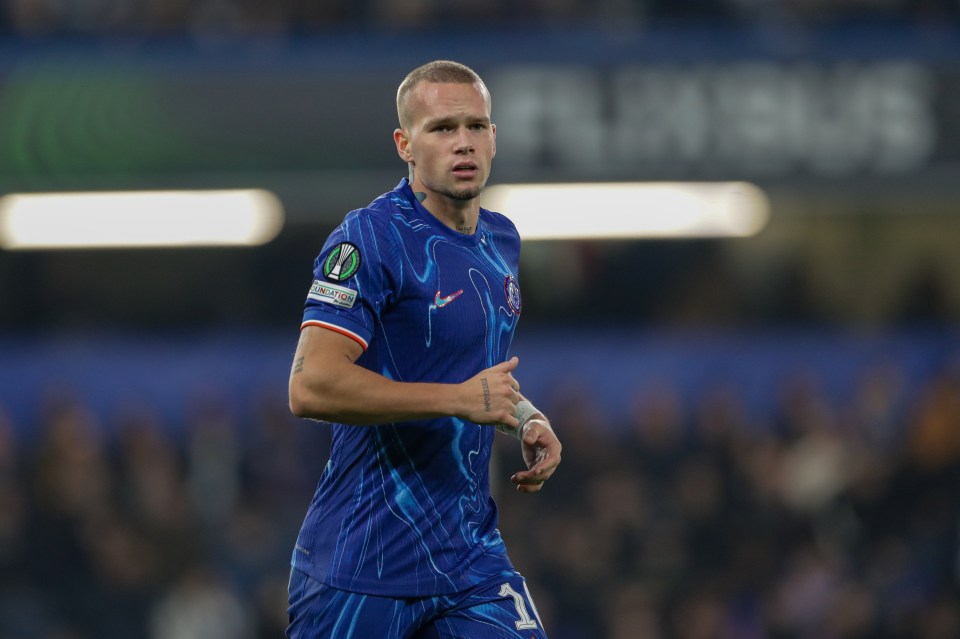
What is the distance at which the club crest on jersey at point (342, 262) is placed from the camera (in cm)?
427

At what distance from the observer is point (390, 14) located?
1270 centimetres

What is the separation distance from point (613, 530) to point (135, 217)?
4963 mm

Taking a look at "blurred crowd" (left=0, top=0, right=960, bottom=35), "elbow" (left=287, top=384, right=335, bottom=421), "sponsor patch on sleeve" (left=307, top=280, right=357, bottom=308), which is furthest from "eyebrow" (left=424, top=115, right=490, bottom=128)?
"blurred crowd" (left=0, top=0, right=960, bottom=35)

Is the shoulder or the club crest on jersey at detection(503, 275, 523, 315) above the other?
the shoulder

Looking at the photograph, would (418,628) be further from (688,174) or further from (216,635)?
(688,174)

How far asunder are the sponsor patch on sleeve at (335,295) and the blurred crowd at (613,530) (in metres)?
6.35

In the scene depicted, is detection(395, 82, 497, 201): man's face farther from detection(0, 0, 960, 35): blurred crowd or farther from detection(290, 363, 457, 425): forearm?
detection(0, 0, 960, 35): blurred crowd

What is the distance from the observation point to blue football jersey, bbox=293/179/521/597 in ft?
14.4

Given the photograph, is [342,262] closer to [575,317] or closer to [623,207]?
[623,207]

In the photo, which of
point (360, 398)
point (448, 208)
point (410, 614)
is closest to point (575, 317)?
point (448, 208)

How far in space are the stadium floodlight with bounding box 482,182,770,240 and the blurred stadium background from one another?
0.68 feet

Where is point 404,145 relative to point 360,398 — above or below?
above

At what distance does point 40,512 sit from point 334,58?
418cm

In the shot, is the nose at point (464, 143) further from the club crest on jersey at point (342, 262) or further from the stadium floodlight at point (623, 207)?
the stadium floodlight at point (623, 207)
